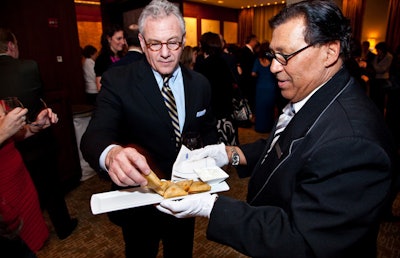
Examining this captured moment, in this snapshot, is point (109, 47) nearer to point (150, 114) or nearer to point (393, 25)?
point (150, 114)

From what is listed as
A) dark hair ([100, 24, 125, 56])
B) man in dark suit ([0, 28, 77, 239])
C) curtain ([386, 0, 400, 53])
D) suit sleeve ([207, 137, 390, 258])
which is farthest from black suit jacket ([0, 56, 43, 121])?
curtain ([386, 0, 400, 53])

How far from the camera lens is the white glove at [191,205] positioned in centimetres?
103

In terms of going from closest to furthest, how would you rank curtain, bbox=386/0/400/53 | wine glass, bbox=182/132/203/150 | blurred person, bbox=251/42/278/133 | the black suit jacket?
1. wine glass, bbox=182/132/203/150
2. the black suit jacket
3. blurred person, bbox=251/42/278/133
4. curtain, bbox=386/0/400/53

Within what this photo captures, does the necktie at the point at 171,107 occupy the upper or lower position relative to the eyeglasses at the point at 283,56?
lower

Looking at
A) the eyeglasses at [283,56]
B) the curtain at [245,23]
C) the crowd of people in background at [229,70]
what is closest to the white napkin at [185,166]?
the eyeglasses at [283,56]

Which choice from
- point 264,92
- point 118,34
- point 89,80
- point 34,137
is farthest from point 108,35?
point 264,92

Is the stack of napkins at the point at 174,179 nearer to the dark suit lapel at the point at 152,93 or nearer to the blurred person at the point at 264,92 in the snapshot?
the dark suit lapel at the point at 152,93

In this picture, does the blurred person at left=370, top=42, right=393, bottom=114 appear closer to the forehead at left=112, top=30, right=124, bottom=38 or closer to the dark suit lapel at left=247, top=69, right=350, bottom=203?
the forehead at left=112, top=30, right=124, bottom=38

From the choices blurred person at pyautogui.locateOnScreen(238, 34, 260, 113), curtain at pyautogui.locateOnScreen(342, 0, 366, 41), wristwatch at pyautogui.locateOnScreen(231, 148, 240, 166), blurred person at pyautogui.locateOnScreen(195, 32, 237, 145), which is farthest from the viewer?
curtain at pyautogui.locateOnScreen(342, 0, 366, 41)

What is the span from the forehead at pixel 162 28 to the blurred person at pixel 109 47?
2.60 m

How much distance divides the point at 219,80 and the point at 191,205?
2990mm

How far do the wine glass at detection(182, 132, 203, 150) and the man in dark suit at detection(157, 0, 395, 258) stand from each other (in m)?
0.28

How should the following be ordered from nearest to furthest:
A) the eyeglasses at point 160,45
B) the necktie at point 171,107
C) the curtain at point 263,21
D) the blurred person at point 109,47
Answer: the eyeglasses at point 160,45
the necktie at point 171,107
the blurred person at point 109,47
the curtain at point 263,21

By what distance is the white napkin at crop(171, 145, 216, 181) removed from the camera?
4.15 feet
